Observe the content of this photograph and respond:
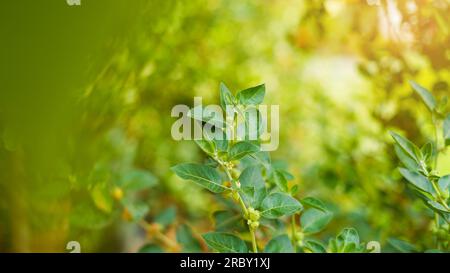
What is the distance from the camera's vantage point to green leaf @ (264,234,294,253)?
2.23 ft

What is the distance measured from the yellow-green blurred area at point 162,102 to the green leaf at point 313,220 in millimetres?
299

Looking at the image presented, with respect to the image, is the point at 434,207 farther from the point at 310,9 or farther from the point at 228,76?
the point at 228,76

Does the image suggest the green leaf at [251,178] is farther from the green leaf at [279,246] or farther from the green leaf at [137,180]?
the green leaf at [137,180]

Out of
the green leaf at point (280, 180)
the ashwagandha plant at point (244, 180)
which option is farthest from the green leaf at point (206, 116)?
the green leaf at point (280, 180)

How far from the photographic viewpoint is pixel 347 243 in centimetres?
65

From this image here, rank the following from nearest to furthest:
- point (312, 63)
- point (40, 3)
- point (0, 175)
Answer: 1. point (40, 3)
2. point (0, 175)
3. point (312, 63)

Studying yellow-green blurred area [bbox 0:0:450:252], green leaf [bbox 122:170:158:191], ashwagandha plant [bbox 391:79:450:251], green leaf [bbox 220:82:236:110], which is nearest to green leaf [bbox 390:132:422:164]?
ashwagandha plant [bbox 391:79:450:251]

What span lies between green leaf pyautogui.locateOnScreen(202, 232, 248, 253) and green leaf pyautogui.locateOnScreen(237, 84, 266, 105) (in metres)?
0.19

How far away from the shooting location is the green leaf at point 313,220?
29.4 inches

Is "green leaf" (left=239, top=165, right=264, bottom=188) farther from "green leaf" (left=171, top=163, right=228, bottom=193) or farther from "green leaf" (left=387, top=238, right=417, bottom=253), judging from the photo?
"green leaf" (left=387, top=238, right=417, bottom=253)

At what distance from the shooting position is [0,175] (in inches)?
33.7
